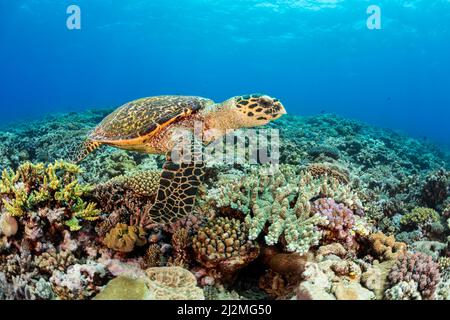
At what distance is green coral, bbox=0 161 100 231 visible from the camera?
3486mm

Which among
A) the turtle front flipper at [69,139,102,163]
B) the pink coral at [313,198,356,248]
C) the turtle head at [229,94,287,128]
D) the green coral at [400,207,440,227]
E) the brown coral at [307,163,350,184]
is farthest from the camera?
the turtle front flipper at [69,139,102,163]

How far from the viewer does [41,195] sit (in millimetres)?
3533

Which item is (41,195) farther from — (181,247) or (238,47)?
(238,47)

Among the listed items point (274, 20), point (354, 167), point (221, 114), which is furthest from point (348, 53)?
point (221, 114)

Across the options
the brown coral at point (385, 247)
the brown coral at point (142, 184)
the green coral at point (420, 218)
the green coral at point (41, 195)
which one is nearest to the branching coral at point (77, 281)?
the green coral at point (41, 195)

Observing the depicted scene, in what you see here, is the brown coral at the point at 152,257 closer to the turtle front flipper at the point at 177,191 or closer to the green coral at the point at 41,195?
→ the turtle front flipper at the point at 177,191

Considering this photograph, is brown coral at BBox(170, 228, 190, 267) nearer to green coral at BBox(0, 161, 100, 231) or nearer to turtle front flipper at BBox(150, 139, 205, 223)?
turtle front flipper at BBox(150, 139, 205, 223)

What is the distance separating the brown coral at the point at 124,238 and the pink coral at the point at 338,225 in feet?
7.38

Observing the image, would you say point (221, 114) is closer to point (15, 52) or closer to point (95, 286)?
point (95, 286)

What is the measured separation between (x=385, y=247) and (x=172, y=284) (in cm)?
256

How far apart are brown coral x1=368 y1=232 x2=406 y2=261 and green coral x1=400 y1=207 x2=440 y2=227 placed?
2.42 m

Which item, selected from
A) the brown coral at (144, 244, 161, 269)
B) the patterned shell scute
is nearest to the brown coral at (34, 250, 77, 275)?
the brown coral at (144, 244, 161, 269)

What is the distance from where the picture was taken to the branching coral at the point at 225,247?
328cm

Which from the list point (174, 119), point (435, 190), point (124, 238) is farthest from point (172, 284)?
point (435, 190)
